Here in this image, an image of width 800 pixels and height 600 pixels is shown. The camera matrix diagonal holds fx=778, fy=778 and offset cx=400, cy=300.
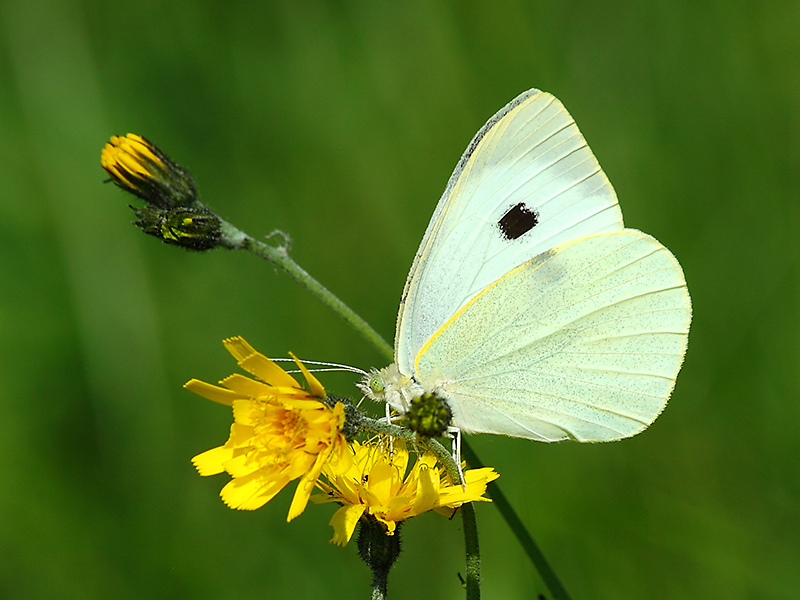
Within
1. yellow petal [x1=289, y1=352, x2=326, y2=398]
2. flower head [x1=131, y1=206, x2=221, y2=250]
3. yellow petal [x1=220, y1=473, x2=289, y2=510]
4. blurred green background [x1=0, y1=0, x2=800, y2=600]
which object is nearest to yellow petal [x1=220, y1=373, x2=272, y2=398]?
yellow petal [x1=289, y1=352, x2=326, y2=398]

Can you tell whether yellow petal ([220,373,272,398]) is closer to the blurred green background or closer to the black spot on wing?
the black spot on wing

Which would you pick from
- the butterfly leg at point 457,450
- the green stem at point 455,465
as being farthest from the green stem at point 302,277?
the butterfly leg at point 457,450

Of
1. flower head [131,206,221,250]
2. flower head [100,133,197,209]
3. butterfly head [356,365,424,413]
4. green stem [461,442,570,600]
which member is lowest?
green stem [461,442,570,600]

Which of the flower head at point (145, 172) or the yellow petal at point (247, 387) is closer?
the yellow petal at point (247, 387)

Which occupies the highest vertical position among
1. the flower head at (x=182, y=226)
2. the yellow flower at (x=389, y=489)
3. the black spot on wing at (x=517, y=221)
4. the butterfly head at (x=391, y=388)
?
the flower head at (x=182, y=226)

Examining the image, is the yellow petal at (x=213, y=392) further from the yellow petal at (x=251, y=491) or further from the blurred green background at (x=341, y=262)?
the blurred green background at (x=341, y=262)

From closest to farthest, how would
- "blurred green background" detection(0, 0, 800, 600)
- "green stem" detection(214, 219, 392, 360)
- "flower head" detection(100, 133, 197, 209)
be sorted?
"green stem" detection(214, 219, 392, 360) < "flower head" detection(100, 133, 197, 209) < "blurred green background" detection(0, 0, 800, 600)

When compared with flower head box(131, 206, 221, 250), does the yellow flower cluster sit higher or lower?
lower

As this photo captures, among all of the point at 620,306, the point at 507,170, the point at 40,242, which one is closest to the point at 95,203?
the point at 40,242
